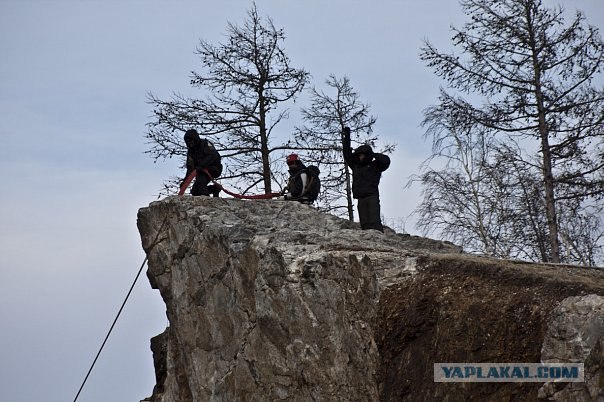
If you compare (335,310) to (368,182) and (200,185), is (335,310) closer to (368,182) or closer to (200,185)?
(368,182)

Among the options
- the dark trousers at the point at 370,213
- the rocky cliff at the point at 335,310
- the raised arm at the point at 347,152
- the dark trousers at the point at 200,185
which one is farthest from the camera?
the dark trousers at the point at 200,185

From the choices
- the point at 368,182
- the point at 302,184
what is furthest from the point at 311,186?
the point at 368,182

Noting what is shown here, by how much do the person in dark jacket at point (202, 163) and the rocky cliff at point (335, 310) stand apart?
0.91 meters

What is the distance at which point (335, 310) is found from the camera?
9969mm

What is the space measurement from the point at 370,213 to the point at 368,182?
0.47 metres

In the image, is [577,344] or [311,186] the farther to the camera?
[311,186]

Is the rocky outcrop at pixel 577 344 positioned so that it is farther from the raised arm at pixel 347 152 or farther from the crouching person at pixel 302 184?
the crouching person at pixel 302 184

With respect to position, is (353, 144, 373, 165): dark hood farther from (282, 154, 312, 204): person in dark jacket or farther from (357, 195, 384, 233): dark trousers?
(282, 154, 312, 204): person in dark jacket

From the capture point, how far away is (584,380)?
23.6 feet

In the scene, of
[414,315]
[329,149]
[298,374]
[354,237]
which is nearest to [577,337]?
[414,315]

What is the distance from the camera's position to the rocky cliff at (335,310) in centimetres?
804

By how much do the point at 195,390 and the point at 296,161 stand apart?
425 centimetres

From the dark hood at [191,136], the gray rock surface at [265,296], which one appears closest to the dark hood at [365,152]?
the gray rock surface at [265,296]

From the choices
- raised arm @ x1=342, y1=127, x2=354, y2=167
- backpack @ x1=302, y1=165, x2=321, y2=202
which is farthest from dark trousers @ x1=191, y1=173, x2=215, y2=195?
raised arm @ x1=342, y1=127, x2=354, y2=167
